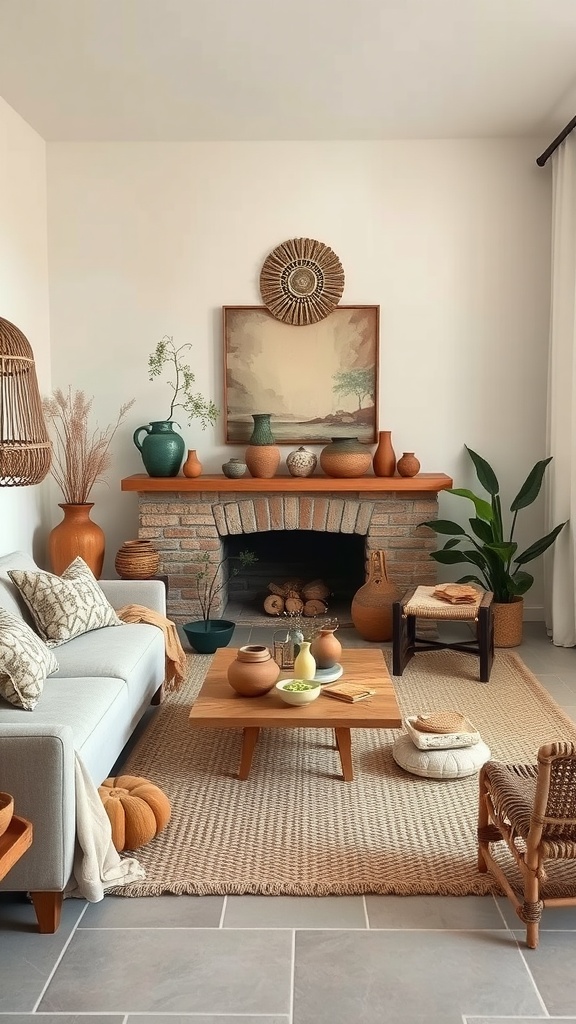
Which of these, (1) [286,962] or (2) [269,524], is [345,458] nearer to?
(2) [269,524]

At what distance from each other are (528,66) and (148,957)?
165 inches

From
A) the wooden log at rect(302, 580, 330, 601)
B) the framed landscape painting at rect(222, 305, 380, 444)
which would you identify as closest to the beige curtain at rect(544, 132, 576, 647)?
the framed landscape painting at rect(222, 305, 380, 444)

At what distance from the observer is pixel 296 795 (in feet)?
10.3

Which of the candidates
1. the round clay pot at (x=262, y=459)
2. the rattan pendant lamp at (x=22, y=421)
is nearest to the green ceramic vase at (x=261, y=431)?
the round clay pot at (x=262, y=459)

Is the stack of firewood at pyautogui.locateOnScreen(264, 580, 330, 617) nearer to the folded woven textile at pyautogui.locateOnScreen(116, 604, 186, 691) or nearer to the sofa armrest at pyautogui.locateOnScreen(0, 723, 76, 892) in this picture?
the folded woven textile at pyautogui.locateOnScreen(116, 604, 186, 691)

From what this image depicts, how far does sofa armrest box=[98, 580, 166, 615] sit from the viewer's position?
4.33 meters

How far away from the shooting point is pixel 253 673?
331cm

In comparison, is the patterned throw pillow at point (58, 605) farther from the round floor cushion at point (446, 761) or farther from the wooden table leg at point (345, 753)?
Result: the round floor cushion at point (446, 761)

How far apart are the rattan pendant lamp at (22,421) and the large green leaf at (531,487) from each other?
3.63 m

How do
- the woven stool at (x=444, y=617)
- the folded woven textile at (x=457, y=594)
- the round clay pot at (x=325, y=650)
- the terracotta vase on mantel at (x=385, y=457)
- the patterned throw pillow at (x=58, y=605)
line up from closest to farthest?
the round clay pot at (x=325, y=650), the patterned throw pillow at (x=58, y=605), the woven stool at (x=444, y=617), the folded woven textile at (x=457, y=594), the terracotta vase on mantel at (x=385, y=457)

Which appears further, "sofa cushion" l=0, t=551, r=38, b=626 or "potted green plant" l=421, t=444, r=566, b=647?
"potted green plant" l=421, t=444, r=566, b=647

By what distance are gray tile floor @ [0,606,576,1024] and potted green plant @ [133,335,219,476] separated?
3257 mm

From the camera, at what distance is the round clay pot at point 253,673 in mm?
3316

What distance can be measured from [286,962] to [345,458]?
3.46 m
